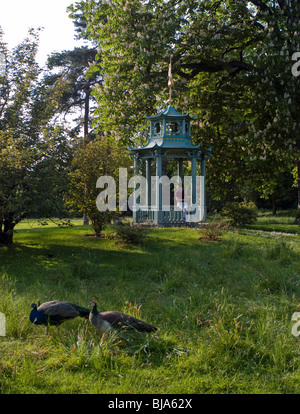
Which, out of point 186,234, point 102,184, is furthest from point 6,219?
point 186,234

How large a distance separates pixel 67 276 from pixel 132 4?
1134cm

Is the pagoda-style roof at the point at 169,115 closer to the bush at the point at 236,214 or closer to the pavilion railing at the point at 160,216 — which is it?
the pavilion railing at the point at 160,216

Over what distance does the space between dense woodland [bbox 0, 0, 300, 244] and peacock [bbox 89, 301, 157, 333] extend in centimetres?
492

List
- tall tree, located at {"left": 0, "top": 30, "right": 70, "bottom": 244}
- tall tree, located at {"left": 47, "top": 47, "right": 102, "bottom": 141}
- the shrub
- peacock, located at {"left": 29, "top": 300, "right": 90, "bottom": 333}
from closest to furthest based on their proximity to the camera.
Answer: peacock, located at {"left": 29, "top": 300, "right": 90, "bottom": 333} → tall tree, located at {"left": 0, "top": 30, "right": 70, "bottom": 244} → the shrub → tall tree, located at {"left": 47, "top": 47, "right": 102, "bottom": 141}

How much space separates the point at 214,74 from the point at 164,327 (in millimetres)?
→ 15125

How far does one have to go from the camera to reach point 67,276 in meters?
8.37

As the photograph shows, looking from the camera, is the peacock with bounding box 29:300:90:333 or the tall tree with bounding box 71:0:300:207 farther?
the tall tree with bounding box 71:0:300:207

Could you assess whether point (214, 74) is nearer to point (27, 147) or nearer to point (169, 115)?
point (169, 115)

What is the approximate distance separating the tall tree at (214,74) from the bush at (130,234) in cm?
555

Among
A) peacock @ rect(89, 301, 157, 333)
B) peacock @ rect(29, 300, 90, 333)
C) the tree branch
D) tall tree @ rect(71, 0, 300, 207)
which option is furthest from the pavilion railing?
peacock @ rect(89, 301, 157, 333)

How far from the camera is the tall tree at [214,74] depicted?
47.3 ft

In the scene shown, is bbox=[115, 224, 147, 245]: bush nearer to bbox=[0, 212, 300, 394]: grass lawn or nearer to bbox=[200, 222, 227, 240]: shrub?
bbox=[0, 212, 300, 394]: grass lawn

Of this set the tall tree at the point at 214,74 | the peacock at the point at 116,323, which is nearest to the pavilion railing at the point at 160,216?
the tall tree at the point at 214,74

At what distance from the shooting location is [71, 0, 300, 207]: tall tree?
14.4 metres
